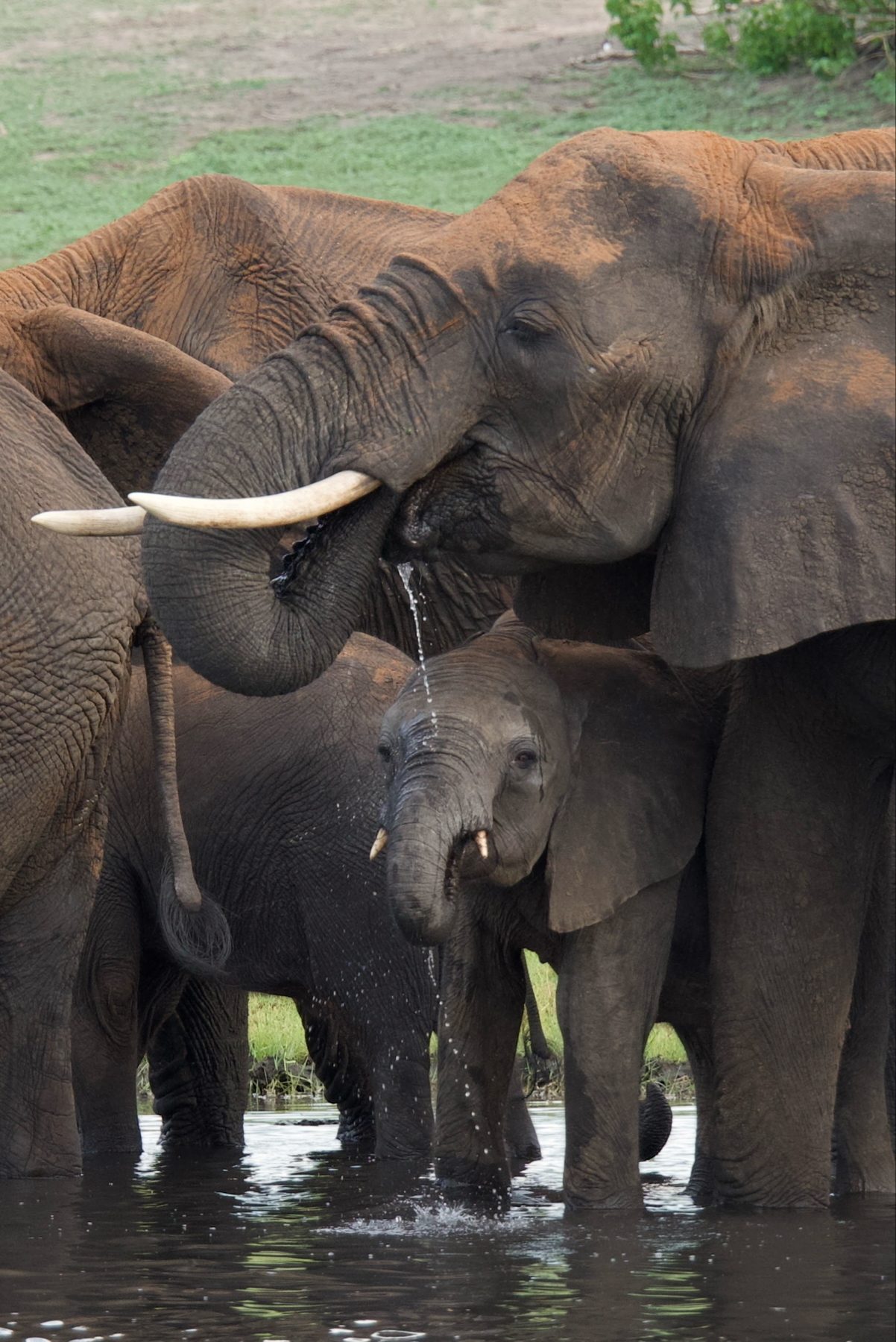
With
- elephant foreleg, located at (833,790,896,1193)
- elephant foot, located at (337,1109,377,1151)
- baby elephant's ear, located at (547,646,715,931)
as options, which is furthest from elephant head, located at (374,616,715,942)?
elephant foot, located at (337,1109,377,1151)

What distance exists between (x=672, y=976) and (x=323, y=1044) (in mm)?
1712

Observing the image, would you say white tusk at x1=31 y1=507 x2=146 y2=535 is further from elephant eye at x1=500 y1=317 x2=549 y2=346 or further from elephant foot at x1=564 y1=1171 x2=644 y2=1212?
elephant foot at x1=564 y1=1171 x2=644 y2=1212

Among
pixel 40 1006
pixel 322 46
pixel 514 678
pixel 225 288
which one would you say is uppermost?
pixel 322 46

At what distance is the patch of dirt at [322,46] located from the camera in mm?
30000

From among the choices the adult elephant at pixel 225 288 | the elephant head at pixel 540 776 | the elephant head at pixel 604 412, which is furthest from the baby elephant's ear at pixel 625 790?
the adult elephant at pixel 225 288

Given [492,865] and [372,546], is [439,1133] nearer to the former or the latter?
[492,865]

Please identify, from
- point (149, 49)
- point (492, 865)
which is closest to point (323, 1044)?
point (492, 865)

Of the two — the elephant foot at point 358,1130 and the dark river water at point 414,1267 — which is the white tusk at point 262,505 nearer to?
the dark river water at point 414,1267

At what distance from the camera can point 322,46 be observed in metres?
33.7

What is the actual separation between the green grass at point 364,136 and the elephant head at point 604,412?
17318 mm

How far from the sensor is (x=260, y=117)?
28922 millimetres

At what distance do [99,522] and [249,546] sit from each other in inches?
11.2

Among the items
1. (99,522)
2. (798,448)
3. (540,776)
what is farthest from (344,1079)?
(798,448)

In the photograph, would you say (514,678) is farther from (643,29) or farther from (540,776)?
(643,29)
